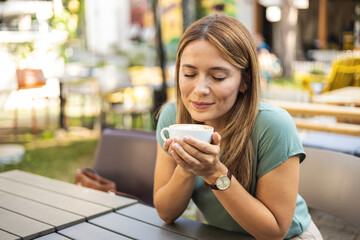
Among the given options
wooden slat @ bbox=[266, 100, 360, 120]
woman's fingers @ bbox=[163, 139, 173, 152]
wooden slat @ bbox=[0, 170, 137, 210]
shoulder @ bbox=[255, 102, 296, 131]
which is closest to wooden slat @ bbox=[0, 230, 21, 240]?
wooden slat @ bbox=[0, 170, 137, 210]

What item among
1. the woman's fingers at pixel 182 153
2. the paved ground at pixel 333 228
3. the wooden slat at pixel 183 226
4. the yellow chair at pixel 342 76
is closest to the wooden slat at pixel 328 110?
the paved ground at pixel 333 228

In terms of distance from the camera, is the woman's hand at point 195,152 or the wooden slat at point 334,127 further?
the wooden slat at point 334,127

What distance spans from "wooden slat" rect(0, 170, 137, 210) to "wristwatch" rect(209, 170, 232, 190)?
52 cm

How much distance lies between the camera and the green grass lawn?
5.24 meters

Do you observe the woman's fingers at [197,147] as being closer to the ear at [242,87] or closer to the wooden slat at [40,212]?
the ear at [242,87]

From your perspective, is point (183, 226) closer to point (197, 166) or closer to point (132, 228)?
point (132, 228)

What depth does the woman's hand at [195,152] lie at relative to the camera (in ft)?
3.89

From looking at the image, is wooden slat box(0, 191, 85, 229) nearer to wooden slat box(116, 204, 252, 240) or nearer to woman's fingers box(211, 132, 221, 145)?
wooden slat box(116, 204, 252, 240)

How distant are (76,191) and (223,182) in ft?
2.61

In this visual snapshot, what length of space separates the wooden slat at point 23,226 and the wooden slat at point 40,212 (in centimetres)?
3

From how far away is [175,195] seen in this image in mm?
1532

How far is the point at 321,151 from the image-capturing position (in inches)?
80.7

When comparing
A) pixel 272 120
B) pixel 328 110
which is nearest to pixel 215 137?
pixel 272 120

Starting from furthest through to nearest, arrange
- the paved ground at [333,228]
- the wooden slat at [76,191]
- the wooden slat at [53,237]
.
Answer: the paved ground at [333,228]
the wooden slat at [76,191]
the wooden slat at [53,237]
